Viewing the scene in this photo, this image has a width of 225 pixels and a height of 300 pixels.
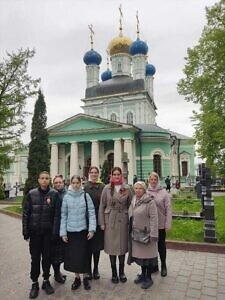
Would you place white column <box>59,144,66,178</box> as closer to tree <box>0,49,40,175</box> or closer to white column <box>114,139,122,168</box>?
white column <box>114,139,122,168</box>

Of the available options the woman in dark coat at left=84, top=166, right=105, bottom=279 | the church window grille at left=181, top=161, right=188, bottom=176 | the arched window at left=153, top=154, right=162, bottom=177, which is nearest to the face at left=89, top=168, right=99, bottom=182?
the woman in dark coat at left=84, top=166, right=105, bottom=279

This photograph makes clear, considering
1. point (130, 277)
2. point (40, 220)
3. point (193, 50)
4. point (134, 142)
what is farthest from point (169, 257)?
point (134, 142)

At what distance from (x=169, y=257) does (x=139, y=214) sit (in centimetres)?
238

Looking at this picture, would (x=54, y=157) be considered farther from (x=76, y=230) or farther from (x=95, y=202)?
(x=76, y=230)

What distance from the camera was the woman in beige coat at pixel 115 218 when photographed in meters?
4.77

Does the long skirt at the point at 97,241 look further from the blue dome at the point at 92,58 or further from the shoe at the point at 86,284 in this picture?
the blue dome at the point at 92,58

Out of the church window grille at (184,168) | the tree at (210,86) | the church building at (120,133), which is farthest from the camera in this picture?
the church window grille at (184,168)

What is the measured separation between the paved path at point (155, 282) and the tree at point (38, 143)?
9485mm

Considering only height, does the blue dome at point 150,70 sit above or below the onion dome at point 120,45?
below

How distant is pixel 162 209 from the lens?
520 centimetres

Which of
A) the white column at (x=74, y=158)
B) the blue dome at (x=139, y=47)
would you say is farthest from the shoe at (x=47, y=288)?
the blue dome at (x=139, y=47)

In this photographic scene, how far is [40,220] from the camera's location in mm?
4539

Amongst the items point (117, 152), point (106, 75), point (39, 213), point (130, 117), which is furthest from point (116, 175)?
point (106, 75)

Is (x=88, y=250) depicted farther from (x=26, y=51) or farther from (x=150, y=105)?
(x=150, y=105)
